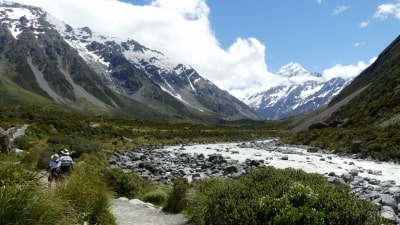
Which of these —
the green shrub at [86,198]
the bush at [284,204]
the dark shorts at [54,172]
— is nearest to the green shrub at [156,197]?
the dark shorts at [54,172]

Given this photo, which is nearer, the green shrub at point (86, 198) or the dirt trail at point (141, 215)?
the green shrub at point (86, 198)

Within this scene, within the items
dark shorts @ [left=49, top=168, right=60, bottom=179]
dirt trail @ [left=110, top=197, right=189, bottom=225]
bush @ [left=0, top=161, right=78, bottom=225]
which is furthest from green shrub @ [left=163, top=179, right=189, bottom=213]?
bush @ [left=0, top=161, right=78, bottom=225]

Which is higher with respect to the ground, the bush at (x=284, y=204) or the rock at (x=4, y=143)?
the bush at (x=284, y=204)

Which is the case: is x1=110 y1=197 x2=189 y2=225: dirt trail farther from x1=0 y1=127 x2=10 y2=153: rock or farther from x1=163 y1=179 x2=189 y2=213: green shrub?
x1=0 y1=127 x2=10 y2=153: rock

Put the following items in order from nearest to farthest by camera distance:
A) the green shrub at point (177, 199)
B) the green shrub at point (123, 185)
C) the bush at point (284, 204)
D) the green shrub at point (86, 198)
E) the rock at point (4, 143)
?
the bush at point (284, 204) < the green shrub at point (86, 198) < the green shrub at point (177, 199) < the green shrub at point (123, 185) < the rock at point (4, 143)

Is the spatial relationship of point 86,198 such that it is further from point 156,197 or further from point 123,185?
point 123,185

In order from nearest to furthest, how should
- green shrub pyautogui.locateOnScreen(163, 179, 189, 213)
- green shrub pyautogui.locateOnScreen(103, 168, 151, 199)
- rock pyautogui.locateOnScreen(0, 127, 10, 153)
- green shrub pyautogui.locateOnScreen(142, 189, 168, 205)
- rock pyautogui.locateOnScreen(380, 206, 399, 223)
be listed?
1. rock pyautogui.locateOnScreen(380, 206, 399, 223)
2. green shrub pyautogui.locateOnScreen(163, 179, 189, 213)
3. green shrub pyautogui.locateOnScreen(142, 189, 168, 205)
4. green shrub pyautogui.locateOnScreen(103, 168, 151, 199)
5. rock pyautogui.locateOnScreen(0, 127, 10, 153)

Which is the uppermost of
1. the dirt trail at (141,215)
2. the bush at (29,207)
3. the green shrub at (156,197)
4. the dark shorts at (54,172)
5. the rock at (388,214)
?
the rock at (388,214)

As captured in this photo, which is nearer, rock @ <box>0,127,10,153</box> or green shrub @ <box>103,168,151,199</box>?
green shrub @ <box>103,168,151,199</box>

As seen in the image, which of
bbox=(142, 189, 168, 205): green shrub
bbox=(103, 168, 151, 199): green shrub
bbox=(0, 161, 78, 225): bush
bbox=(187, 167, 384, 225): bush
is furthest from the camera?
bbox=(103, 168, 151, 199): green shrub

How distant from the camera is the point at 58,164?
63.4 feet

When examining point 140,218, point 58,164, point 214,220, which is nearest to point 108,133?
point 58,164

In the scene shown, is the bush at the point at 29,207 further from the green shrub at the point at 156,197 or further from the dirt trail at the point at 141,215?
the green shrub at the point at 156,197

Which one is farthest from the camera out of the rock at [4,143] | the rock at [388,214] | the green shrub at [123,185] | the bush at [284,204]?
the rock at [4,143]
